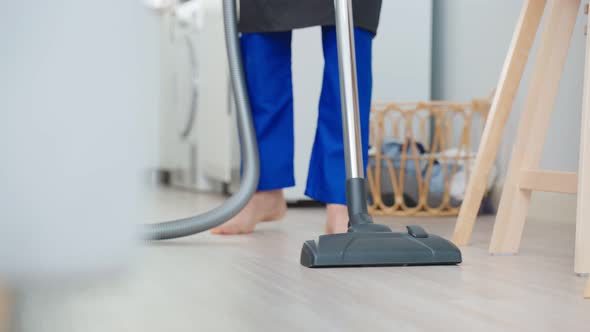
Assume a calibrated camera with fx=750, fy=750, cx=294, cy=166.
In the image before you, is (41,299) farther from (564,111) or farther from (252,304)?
(564,111)

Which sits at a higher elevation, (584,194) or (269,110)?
(269,110)

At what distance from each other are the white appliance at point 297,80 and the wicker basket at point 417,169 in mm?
298

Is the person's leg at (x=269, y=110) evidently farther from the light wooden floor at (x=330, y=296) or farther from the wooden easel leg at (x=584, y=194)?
the wooden easel leg at (x=584, y=194)

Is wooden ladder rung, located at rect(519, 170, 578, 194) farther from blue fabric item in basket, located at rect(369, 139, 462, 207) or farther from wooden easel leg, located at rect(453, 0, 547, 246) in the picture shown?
blue fabric item in basket, located at rect(369, 139, 462, 207)

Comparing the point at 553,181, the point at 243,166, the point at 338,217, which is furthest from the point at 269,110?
the point at 553,181

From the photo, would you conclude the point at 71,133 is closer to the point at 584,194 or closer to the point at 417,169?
the point at 584,194

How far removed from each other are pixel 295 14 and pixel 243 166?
0.34 m

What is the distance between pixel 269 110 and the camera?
1640mm

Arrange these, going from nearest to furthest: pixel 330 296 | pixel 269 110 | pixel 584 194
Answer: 1. pixel 330 296
2. pixel 584 194
3. pixel 269 110

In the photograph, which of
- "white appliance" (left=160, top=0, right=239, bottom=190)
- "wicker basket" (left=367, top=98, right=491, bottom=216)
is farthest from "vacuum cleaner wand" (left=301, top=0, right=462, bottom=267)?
"white appliance" (left=160, top=0, right=239, bottom=190)

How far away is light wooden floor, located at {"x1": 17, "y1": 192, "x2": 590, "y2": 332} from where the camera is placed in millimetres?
738

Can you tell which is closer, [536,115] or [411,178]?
[536,115]

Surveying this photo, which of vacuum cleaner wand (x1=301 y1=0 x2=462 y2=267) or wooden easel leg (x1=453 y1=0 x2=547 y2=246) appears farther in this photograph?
wooden easel leg (x1=453 y1=0 x2=547 y2=246)

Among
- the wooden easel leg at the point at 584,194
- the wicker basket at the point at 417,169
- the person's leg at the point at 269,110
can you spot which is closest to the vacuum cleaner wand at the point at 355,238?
the wooden easel leg at the point at 584,194
